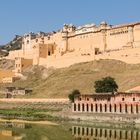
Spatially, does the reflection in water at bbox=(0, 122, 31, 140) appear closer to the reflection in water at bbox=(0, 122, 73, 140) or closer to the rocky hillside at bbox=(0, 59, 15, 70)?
the reflection in water at bbox=(0, 122, 73, 140)

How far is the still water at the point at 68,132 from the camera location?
140ft

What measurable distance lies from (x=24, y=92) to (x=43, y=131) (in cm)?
4068

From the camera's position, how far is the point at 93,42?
10088 centimetres

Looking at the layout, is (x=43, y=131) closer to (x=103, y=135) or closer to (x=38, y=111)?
(x=103, y=135)

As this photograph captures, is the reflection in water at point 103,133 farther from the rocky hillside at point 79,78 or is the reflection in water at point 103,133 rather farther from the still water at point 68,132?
the rocky hillside at point 79,78

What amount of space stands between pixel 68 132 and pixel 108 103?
13.8 m

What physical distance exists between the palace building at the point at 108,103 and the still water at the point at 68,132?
489cm

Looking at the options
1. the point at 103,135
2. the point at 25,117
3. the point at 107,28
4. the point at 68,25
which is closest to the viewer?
the point at 103,135

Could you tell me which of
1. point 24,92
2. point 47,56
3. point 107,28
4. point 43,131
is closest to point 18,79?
point 47,56

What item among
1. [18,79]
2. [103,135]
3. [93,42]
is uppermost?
[93,42]

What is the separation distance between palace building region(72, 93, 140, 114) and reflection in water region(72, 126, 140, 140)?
7415 mm

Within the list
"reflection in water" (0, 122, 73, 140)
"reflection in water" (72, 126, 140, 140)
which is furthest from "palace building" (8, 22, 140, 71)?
"reflection in water" (72, 126, 140, 140)

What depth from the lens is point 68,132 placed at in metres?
46.3

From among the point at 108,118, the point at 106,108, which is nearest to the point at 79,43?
the point at 106,108
